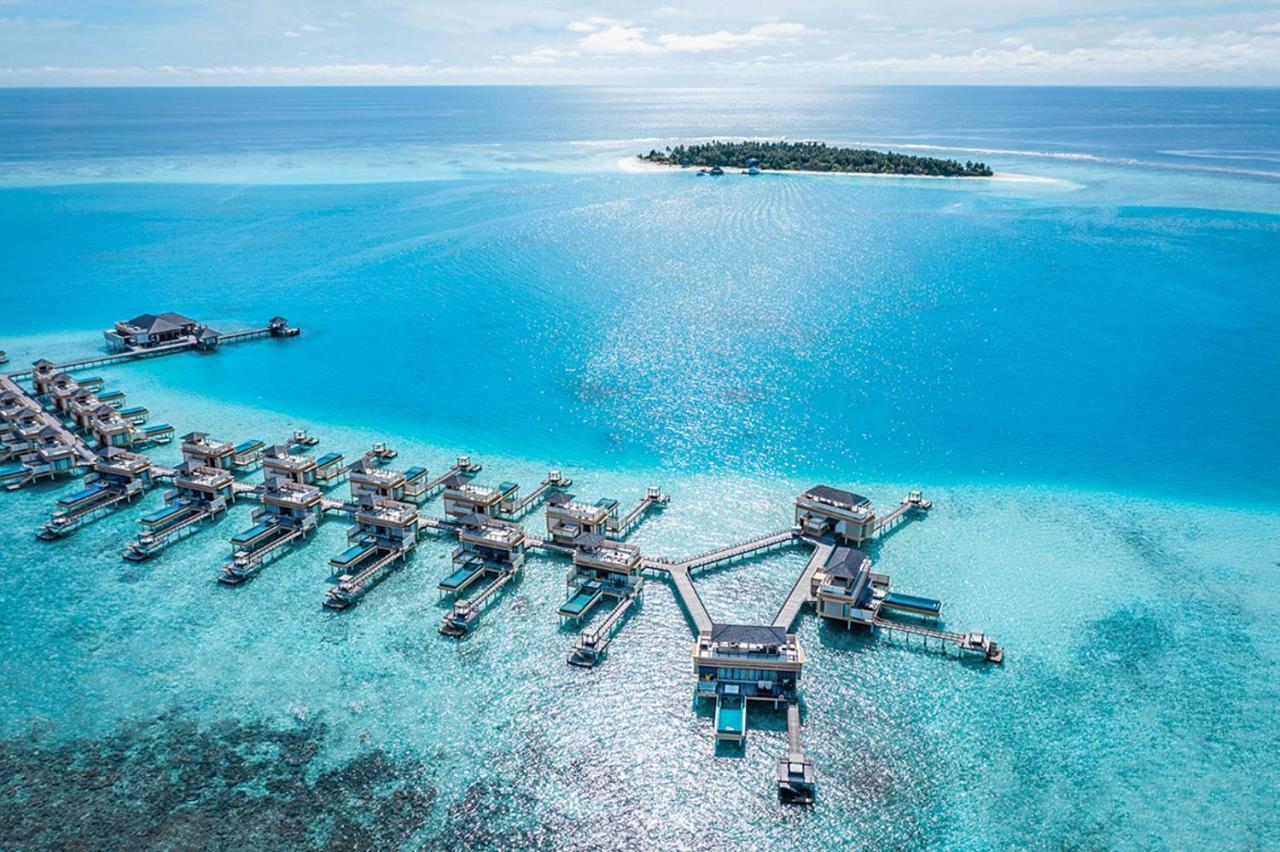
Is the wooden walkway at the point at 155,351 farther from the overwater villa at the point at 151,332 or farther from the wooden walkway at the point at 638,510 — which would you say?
the wooden walkway at the point at 638,510

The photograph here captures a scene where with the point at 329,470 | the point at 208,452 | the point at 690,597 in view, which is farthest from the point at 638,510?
the point at 208,452

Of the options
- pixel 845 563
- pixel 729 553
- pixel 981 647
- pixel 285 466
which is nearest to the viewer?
pixel 981 647

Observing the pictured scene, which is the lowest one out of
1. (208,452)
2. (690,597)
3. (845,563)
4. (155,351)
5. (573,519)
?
(690,597)

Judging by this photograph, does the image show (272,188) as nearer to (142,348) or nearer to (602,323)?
(142,348)

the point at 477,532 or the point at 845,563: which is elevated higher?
the point at 477,532

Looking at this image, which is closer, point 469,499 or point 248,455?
point 469,499

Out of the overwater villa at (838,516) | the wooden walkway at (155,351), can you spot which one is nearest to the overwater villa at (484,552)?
the overwater villa at (838,516)

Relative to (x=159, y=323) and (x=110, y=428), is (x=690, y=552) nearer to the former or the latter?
(x=110, y=428)
